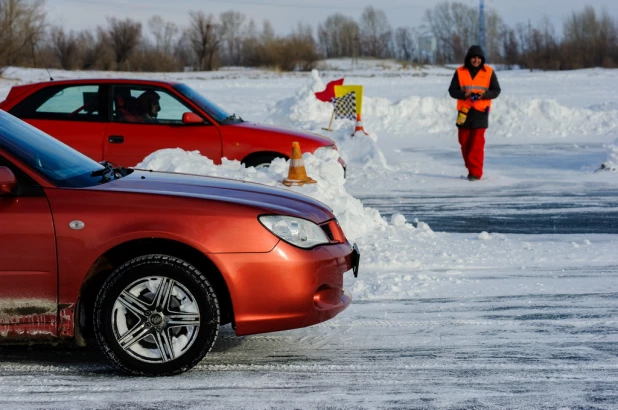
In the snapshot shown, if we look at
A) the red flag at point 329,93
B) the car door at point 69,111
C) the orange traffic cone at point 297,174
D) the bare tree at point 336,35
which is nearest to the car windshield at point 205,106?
the car door at point 69,111

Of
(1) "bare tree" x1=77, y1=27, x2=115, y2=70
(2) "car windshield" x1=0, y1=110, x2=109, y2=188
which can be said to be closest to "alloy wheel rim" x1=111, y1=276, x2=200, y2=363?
(2) "car windshield" x1=0, y1=110, x2=109, y2=188

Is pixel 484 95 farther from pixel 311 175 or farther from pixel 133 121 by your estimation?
pixel 133 121

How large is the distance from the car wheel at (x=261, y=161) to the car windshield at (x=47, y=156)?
17.6ft

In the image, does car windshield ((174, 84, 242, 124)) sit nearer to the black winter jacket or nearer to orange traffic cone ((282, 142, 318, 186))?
orange traffic cone ((282, 142, 318, 186))

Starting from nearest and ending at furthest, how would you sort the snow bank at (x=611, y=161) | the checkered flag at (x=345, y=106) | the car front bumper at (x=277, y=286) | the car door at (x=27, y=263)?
the car door at (x=27, y=263) < the car front bumper at (x=277, y=286) < the snow bank at (x=611, y=161) < the checkered flag at (x=345, y=106)

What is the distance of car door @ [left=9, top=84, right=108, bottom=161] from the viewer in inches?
425

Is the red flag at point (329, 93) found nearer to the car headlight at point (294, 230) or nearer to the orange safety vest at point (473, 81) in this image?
the orange safety vest at point (473, 81)

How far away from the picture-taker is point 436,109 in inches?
965

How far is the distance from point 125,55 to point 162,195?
5974 cm

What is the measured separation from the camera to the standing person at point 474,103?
1362cm

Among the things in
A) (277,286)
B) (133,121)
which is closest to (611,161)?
(133,121)

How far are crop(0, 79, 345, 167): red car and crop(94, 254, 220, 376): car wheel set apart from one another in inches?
248

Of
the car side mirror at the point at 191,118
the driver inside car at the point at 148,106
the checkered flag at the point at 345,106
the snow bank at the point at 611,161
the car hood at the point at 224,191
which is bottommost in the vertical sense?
the snow bank at the point at 611,161

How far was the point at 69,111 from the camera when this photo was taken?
10977 mm
